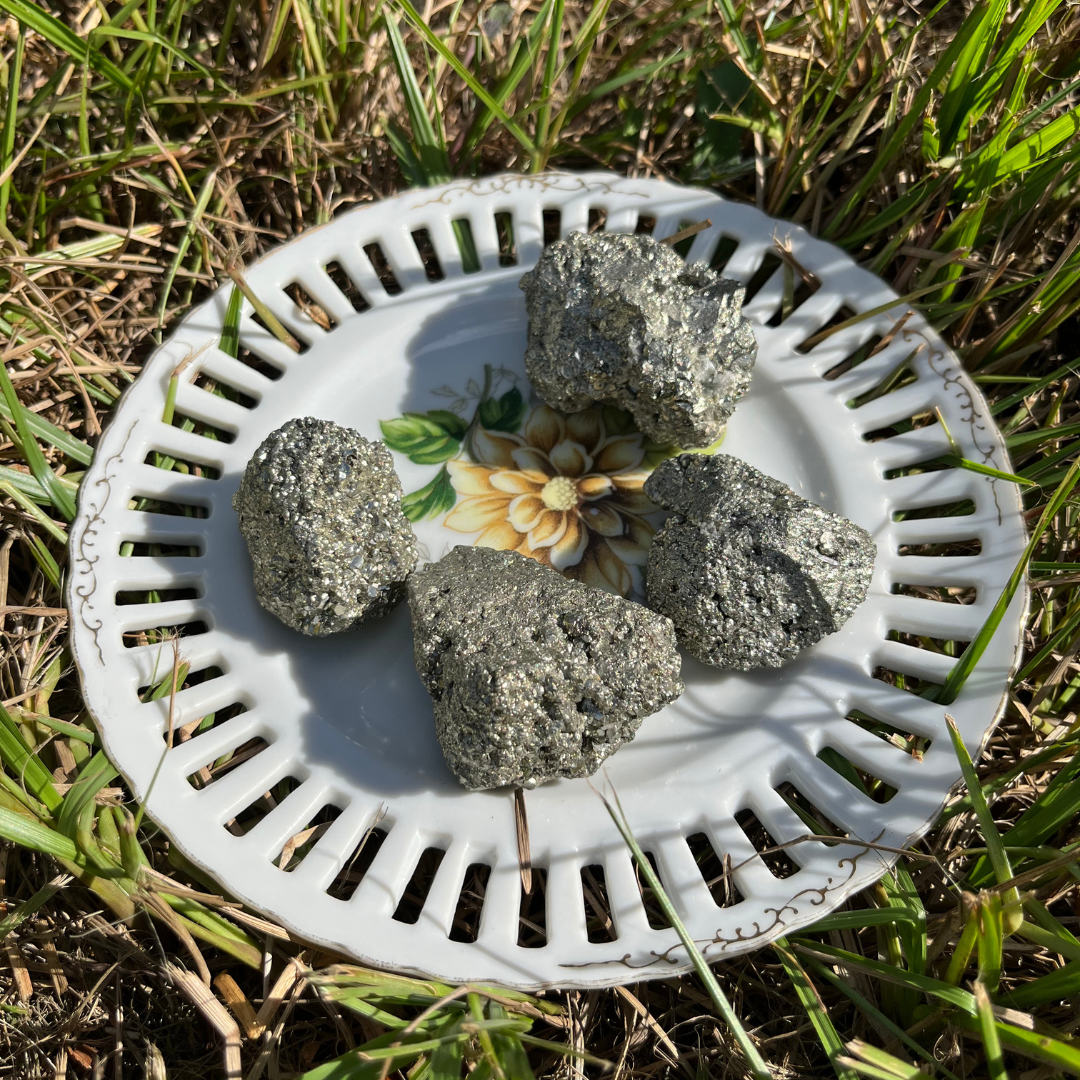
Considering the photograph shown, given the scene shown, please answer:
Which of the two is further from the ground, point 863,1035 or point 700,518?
point 700,518

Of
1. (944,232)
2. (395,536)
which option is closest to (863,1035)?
(395,536)

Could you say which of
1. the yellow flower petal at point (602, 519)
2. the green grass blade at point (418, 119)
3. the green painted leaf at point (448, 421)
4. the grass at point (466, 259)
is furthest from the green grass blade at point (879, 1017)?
the green grass blade at point (418, 119)

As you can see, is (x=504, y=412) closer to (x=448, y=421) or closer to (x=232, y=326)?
(x=448, y=421)

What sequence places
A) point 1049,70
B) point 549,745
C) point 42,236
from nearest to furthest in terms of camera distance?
point 549,745, point 1049,70, point 42,236

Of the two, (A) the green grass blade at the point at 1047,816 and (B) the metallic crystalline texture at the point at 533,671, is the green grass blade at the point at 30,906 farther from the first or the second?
(A) the green grass blade at the point at 1047,816

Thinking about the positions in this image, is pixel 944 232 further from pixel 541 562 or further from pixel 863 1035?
pixel 863 1035

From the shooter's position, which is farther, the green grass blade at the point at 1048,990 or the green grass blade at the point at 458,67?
the green grass blade at the point at 458,67

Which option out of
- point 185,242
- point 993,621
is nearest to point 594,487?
point 993,621
